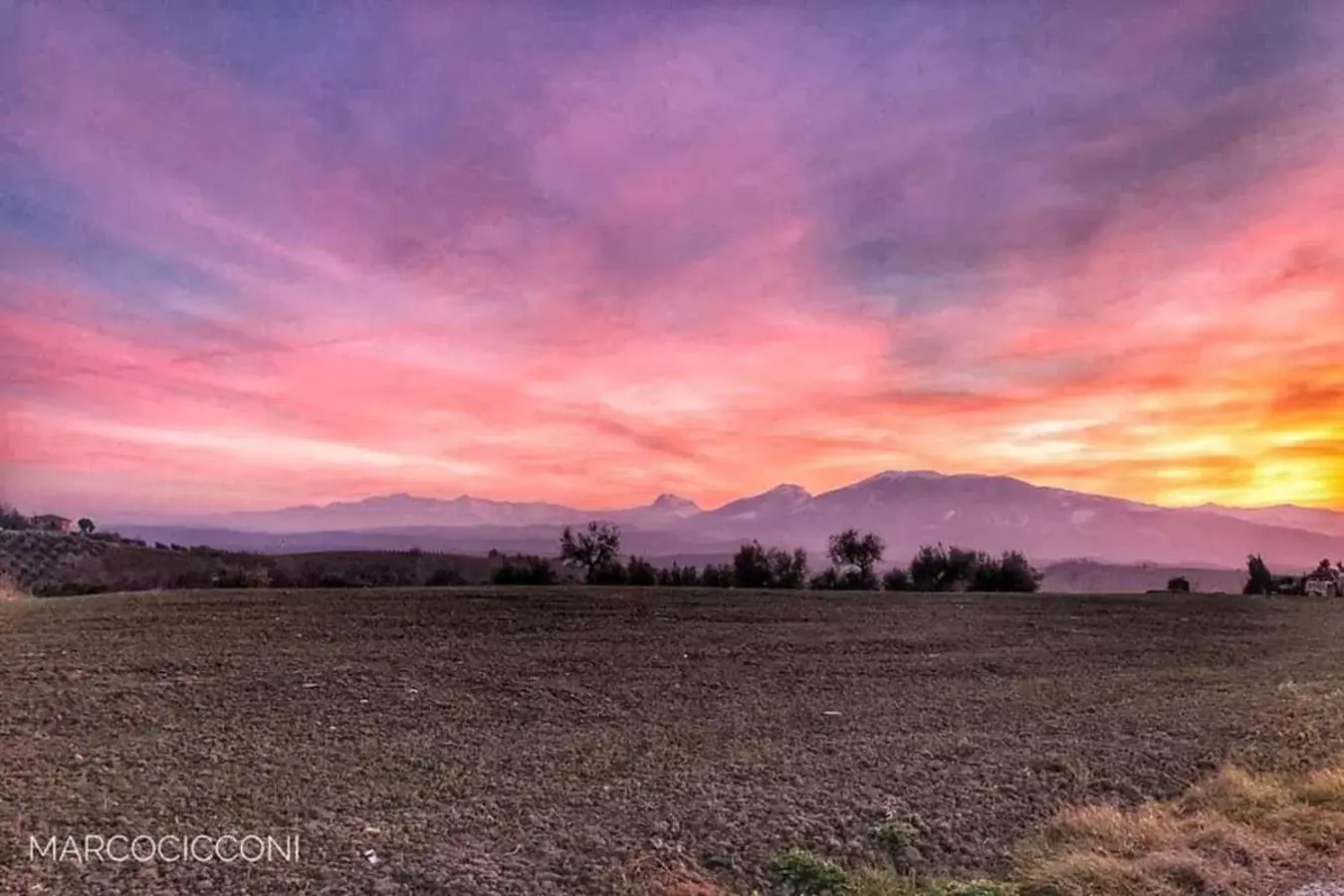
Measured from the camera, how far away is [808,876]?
215 inches

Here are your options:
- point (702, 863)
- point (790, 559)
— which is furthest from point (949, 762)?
point (790, 559)

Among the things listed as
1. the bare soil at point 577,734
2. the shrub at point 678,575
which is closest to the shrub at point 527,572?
the shrub at point 678,575

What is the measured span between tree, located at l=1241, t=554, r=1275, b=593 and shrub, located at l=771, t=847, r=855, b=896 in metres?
25.1

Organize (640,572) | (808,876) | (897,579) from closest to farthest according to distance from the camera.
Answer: (808,876), (640,572), (897,579)

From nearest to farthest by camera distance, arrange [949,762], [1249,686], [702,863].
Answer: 1. [702,863]
2. [949,762]
3. [1249,686]

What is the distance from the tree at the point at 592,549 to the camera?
25.6 metres

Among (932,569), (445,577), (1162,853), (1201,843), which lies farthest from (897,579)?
(1162,853)

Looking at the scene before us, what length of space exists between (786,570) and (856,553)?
3166 mm

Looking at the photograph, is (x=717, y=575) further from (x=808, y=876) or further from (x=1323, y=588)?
(x=808, y=876)

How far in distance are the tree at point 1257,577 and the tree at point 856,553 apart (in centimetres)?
1025

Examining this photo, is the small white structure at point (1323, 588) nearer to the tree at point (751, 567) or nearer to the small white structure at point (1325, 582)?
the small white structure at point (1325, 582)

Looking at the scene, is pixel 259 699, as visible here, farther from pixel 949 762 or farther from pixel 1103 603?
pixel 1103 603

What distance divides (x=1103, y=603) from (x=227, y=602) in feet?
58.5

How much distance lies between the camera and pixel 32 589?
21.9 metres
